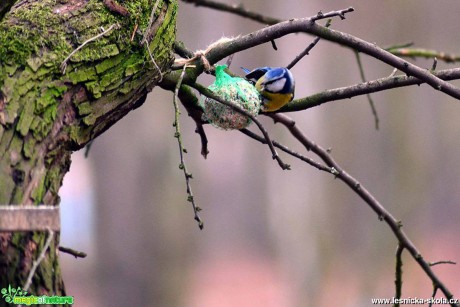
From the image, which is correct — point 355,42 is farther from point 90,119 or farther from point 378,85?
point 90,119

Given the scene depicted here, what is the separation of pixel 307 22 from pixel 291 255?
202 inches

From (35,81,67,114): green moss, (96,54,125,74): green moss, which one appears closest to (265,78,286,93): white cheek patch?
(96,54,125,74): green moss

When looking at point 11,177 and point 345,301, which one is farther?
point 345,301

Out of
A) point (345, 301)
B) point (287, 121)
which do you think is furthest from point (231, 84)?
point (345, 301)

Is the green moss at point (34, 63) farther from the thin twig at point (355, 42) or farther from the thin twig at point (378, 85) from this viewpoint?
the thin twig at point (378, 85)

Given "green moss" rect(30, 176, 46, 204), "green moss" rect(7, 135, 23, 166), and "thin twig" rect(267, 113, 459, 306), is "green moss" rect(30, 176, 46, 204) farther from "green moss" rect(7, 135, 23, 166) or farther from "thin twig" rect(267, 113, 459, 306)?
"thin twig" rect(267, 113, 459, 306)

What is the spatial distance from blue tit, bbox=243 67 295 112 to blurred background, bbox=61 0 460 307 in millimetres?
4211

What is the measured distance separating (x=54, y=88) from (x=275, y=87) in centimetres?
54

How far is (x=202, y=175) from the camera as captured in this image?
680 centimetres

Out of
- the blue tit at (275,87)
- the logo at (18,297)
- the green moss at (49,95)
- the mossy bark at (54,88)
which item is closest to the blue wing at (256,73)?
the blue tit at (275,87)

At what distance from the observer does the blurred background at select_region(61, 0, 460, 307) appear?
19.2 ft

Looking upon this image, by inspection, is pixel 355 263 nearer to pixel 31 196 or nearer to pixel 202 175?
pixel 202 175

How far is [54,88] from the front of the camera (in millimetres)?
1201

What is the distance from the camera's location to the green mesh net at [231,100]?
1498 millimetres
